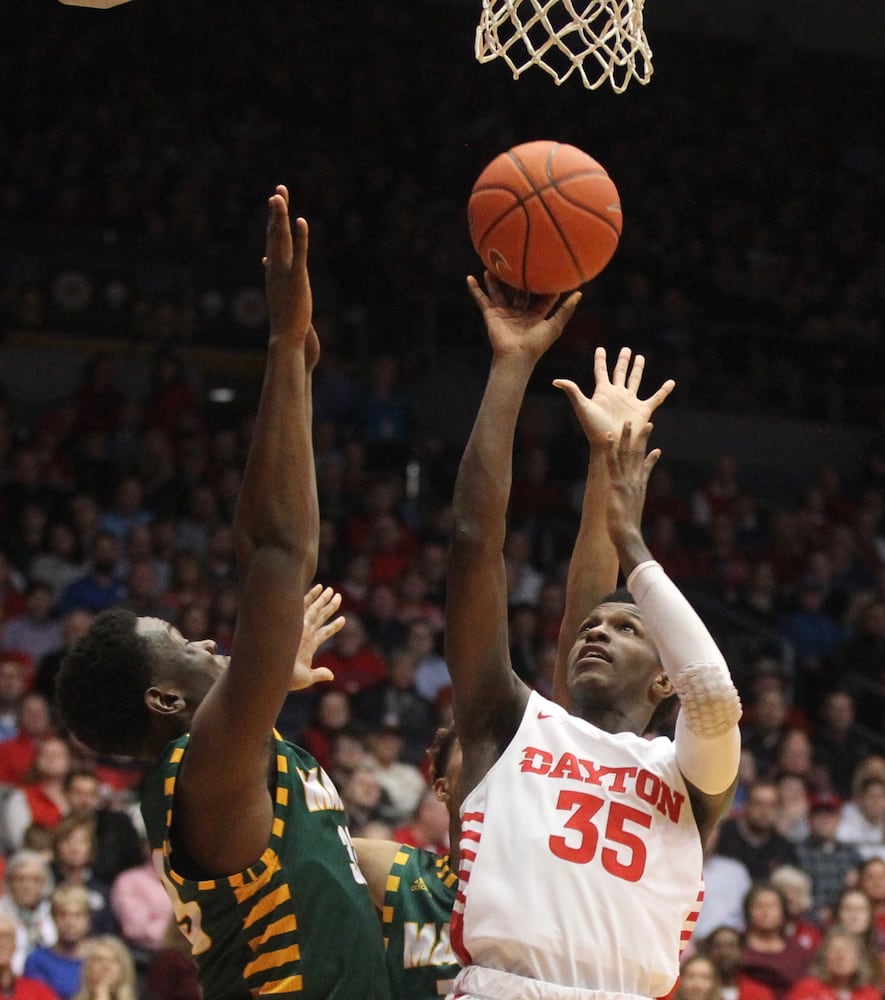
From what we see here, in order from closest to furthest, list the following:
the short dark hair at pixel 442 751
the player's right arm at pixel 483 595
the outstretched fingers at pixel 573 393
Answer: the player's right arm at pixel 483 595 → the outstretched fingers at pixel 573 393 → the short dark hair at pixel 442 751

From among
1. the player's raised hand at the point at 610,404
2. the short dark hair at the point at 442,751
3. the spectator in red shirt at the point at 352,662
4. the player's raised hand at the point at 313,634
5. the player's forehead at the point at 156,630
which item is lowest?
the spectator in red shirt at the point at 352,662

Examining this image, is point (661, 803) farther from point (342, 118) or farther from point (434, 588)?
point (342, 118)

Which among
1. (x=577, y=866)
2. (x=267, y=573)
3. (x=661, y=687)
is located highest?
(x=267, y=573)

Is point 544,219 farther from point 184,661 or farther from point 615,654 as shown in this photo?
point 184,661

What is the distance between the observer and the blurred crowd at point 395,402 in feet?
27.5

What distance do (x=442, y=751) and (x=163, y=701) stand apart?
1203 mm

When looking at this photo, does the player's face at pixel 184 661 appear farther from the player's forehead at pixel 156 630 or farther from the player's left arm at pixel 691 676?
the player's left arm at pixel 691 676

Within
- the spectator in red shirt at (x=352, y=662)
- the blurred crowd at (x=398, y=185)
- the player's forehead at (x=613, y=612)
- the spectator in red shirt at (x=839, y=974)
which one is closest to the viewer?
the player's forehead at (x=613, y=612)

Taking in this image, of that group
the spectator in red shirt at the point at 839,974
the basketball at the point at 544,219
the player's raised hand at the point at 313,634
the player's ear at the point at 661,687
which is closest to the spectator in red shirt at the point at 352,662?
the spectator in red shirt at the point at 839,974

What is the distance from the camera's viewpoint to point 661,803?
3.42 m

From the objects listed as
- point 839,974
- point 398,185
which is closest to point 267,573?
point 839,974

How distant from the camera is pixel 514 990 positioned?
3.25 meters

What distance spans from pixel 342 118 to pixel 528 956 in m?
13.9

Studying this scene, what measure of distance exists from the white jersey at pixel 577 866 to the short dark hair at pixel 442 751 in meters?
0.83
